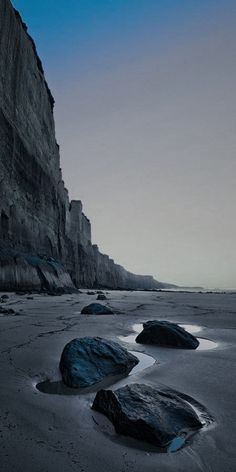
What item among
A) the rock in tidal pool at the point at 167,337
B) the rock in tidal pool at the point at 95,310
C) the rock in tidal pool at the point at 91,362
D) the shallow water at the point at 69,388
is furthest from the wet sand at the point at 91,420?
the rock in tidal pool at the point at 95,310

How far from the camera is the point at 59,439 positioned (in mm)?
1424

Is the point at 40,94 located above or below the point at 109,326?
above

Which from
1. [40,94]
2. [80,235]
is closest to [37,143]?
[40,94]

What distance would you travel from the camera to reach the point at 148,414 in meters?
1.57

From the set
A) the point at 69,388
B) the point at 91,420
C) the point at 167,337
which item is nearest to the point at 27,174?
the point at 167,337

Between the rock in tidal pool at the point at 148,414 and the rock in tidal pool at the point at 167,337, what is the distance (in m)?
1.78

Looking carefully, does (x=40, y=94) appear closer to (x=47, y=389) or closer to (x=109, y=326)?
(x=109, y=326)

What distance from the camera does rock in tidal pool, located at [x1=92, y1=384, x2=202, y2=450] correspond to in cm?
146

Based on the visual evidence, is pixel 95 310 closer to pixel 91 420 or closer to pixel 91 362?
pixel 91 362

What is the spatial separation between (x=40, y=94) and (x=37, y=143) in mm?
5286

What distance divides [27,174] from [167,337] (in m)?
20.9

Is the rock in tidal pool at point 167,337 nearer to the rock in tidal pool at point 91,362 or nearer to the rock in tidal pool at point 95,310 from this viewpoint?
Result: the rock in tidal pool at point 91,362

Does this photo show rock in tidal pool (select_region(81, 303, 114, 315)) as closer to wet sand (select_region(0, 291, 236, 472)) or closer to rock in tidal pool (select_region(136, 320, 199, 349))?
rock in tidal pool (select_region(136, 320, 199, 349))

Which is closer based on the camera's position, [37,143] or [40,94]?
[37,143]
